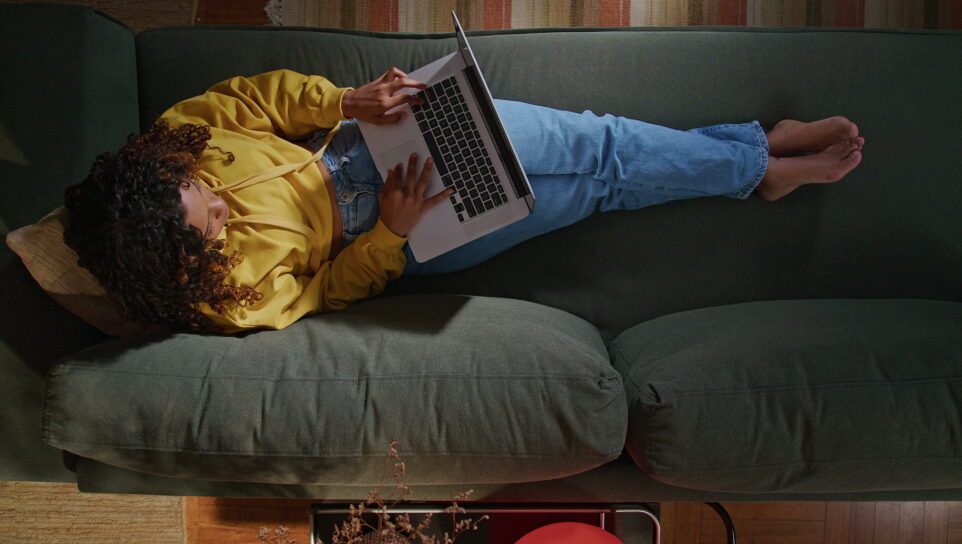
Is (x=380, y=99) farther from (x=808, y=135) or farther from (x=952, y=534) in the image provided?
(x=952, y=534)

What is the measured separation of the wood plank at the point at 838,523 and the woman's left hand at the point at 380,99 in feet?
4.71

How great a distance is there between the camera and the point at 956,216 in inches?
54.7

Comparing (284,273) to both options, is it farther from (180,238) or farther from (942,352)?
(942,352)

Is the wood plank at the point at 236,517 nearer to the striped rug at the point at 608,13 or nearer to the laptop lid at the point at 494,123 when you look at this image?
the laptop lid at the point at 494,123

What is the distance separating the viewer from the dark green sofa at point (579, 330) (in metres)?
1.09

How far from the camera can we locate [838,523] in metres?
1.65

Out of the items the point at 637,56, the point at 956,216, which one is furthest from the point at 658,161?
the point at 956,216

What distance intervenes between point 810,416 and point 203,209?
108 centimetres

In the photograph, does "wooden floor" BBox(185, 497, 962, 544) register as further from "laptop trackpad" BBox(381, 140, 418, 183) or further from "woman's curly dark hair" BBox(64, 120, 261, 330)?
"laptop trackpad" BBox(381, 140, 418, 183)

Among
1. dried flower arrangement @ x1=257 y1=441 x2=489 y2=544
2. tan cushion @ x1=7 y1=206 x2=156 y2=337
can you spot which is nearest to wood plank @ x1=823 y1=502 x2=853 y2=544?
dried flower arrangement @ x1=257 y1=441 x2=489 y2=544

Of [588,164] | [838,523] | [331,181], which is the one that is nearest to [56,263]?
[331,181]

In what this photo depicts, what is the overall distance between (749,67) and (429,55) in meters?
0.71

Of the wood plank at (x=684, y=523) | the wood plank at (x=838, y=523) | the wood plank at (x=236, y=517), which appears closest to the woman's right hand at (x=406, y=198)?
the wood plank at (x=236, y=517)

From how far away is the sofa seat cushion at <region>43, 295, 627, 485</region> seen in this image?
1.09 meters
